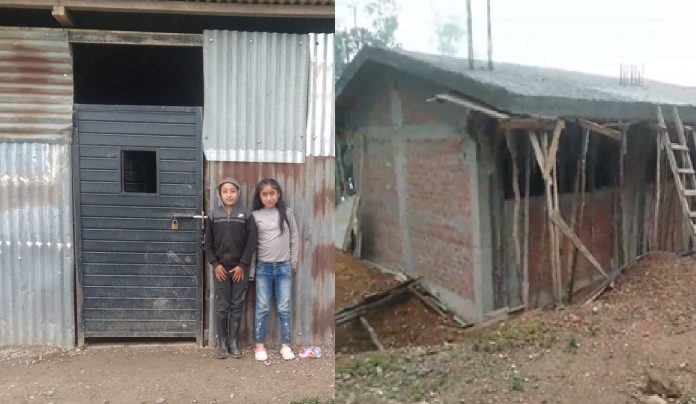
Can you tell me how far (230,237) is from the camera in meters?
3.13

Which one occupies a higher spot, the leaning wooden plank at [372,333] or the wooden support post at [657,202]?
the wooden support post at [657,202]

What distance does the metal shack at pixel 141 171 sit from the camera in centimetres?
325

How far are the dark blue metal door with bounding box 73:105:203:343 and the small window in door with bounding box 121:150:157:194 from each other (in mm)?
10

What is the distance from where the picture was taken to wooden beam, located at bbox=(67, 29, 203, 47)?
323 cm

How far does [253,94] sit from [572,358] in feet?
7.66

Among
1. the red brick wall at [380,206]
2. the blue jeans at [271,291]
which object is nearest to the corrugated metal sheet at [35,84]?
the blue jeans at [271,291]

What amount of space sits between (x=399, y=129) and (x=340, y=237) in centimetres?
45

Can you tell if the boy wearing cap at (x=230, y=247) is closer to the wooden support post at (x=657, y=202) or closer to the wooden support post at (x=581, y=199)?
the wooden support post at (x=581, y=199)

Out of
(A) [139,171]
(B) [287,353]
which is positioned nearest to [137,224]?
(A) [139,171]

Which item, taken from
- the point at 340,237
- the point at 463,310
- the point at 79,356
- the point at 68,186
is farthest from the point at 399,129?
Answer: the point at 79,356

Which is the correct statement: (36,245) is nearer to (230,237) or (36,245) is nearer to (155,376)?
(155,376)

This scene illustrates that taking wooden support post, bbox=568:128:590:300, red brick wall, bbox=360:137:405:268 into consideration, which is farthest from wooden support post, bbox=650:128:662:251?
red brick wall, bbox=360:137:405:268

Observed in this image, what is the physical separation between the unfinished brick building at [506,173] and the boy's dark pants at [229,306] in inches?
62.4

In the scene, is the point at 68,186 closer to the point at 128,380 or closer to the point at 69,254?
the point at 69,254
